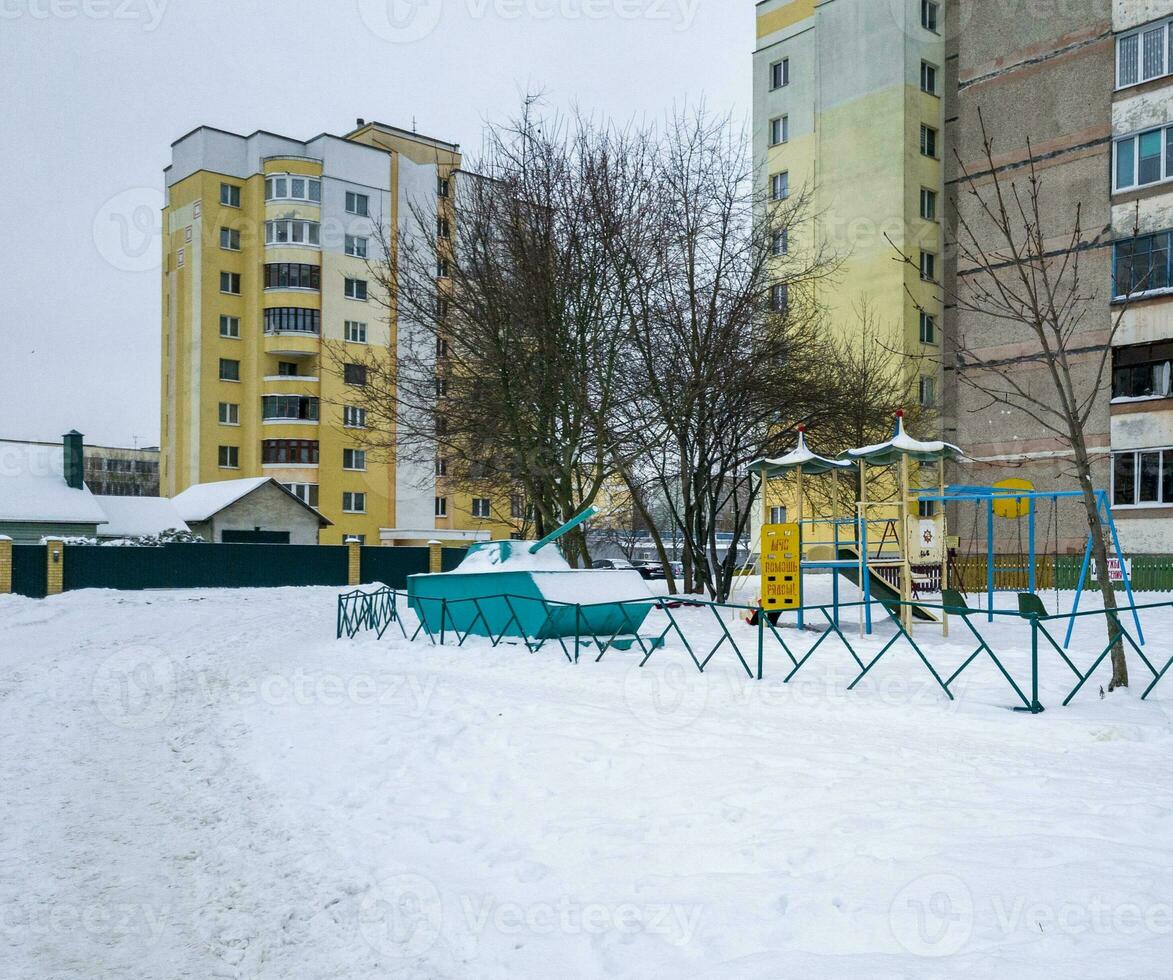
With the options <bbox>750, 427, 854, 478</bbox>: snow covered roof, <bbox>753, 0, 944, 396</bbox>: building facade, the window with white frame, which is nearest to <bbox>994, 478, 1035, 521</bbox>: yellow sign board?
<bbox>750, 427, 854, 478</bbox>: snow covered roof

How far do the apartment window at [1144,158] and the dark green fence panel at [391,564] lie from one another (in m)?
25.0

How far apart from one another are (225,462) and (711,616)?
110 ft

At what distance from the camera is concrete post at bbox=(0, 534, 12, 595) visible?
1057 inches

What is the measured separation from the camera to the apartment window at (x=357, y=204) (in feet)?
157

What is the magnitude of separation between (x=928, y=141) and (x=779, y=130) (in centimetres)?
579

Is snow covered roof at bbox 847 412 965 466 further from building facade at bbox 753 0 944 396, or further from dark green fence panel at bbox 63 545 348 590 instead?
dark green fence panel at bbox 63 545 348 590

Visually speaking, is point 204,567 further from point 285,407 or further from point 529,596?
point 529,596

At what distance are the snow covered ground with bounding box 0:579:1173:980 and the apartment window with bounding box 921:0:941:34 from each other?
32.0 m

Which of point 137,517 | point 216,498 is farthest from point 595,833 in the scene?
point 216,498

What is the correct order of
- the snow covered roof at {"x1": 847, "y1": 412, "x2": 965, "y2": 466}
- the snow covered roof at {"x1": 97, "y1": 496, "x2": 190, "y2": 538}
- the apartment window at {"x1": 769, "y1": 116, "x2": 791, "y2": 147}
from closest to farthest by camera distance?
1. the snow covered roof at {"x1": 847, "y1": 412, "x2": 965, "y2": 466}
2. the snow covered roof at {"x1": 97, "y1": 496, "x2": 190, "y2": 538}
3. the apartment window at {"x1": 769, "y1": 116, "x2": 791, "y2": 147}

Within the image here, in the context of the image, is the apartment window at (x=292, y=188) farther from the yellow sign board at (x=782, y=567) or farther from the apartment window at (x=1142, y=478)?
the yellow sign board at (x=782, y=567)

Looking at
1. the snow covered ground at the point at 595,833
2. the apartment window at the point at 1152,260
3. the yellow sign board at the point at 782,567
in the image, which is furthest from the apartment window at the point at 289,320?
the snow covered ground at the point at 595,833

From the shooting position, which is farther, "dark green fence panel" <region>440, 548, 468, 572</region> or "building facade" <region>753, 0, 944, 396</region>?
"dark green fence panel" <region>440, 548, 468, 572</region>

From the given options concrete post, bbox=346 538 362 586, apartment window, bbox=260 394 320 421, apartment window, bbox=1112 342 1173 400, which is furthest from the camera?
apartment window, bbox=260 394 320 421
